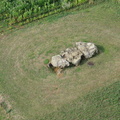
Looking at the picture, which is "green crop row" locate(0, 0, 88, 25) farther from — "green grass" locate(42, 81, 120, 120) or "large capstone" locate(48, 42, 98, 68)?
"green grass" locate(42, 81, 120, 120)

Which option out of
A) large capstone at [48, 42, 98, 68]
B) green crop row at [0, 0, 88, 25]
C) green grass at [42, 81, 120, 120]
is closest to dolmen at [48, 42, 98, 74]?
large capstone at [48, 42, 98, 68]

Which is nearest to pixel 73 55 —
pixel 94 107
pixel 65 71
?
pixel 65 71

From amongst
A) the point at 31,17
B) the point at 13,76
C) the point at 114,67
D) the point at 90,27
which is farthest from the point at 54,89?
the point at 31,17

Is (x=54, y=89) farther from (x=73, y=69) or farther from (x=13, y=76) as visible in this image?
(x=13, y=76)

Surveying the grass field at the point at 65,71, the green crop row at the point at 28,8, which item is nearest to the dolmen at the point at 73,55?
the grass field at the point at 65,71

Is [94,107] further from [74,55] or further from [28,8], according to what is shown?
[28,8]

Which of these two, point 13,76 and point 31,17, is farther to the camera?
point 31,17
